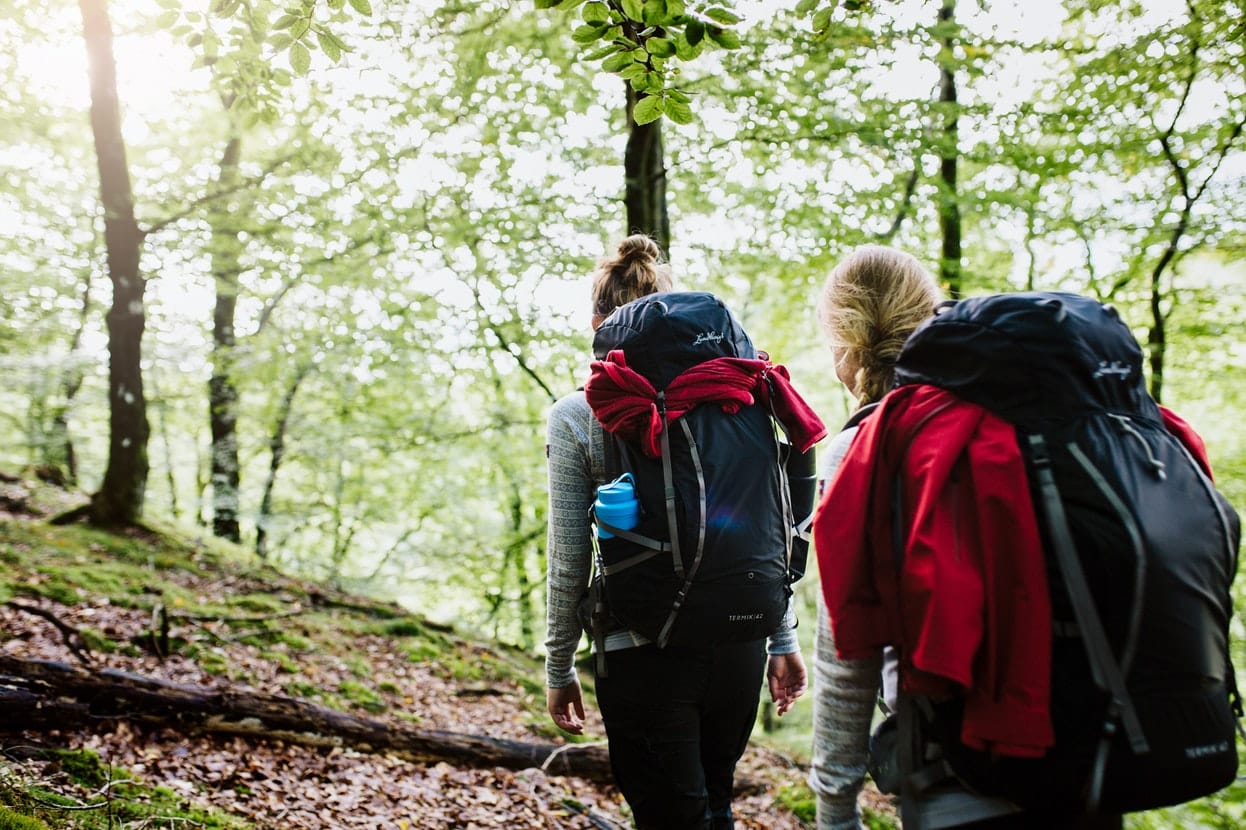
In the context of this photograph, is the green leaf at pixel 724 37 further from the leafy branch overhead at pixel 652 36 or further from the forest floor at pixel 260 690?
the forest floor at pixel 260 690

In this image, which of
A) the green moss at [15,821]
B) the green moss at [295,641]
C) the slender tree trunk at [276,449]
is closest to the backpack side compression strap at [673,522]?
the green moss at [15,821]

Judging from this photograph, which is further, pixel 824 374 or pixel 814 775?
pixel 824 374

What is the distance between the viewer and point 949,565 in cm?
129

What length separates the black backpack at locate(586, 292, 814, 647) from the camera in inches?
77.8

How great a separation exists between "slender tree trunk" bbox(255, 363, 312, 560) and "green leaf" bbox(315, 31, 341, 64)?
783cm

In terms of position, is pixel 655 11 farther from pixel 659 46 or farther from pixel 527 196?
pixel 527 196

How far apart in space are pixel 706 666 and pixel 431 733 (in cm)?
319

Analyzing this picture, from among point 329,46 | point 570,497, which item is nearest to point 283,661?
point 570,497

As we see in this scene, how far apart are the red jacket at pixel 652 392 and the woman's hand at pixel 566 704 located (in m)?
0.88

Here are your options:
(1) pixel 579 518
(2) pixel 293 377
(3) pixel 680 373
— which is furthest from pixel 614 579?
(2) pixel 293 377

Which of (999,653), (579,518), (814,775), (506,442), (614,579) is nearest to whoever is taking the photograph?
(999,653)

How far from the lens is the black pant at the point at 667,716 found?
81.4 inches

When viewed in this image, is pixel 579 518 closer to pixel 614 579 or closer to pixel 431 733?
pixel 614 579

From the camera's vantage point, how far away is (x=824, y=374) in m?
12.3
